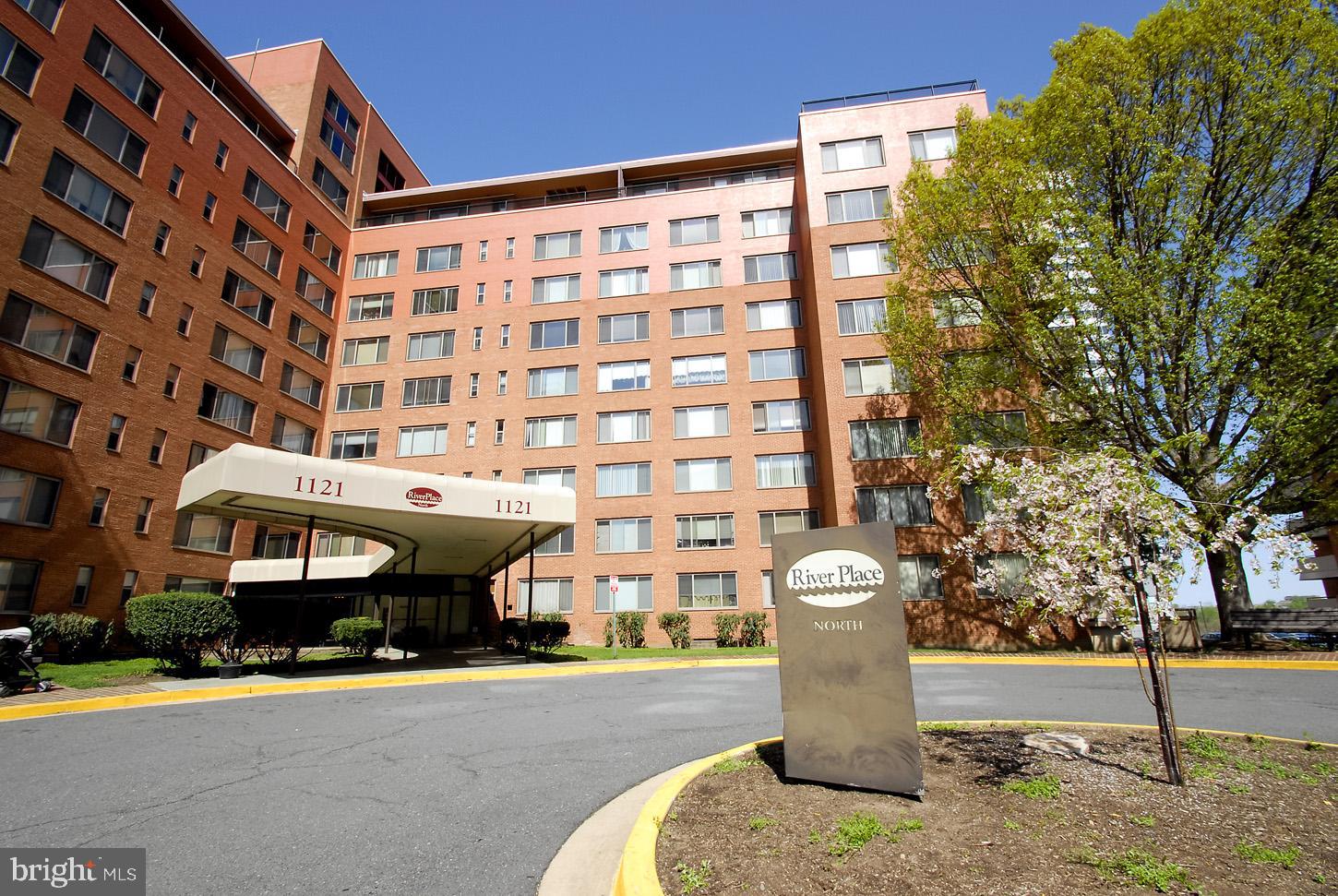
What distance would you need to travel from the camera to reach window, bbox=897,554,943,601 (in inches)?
1048

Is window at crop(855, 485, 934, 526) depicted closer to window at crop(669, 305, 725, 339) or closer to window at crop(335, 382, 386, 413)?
window at crop(669, 305, 725, 339)

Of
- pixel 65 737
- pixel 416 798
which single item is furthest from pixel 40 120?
pixel 416 798

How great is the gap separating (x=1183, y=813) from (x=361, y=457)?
124 ft

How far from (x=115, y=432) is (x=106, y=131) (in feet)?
39.9

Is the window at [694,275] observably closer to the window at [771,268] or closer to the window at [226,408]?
the window at [771,268]

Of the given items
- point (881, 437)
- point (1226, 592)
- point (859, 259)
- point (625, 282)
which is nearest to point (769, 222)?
point (859, 259)

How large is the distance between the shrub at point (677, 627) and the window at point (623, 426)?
31.1 ft

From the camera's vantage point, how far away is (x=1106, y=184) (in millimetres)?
20188

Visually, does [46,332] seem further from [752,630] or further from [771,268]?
[771,268]

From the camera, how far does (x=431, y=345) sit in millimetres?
37500

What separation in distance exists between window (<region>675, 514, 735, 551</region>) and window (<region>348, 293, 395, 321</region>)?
2300 centimetres

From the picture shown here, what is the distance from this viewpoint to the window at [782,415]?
32406mm

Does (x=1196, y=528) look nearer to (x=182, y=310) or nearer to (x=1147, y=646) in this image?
(x=1147, y=646)

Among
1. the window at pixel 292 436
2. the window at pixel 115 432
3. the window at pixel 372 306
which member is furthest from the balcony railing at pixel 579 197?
the window at pixel 115 432
